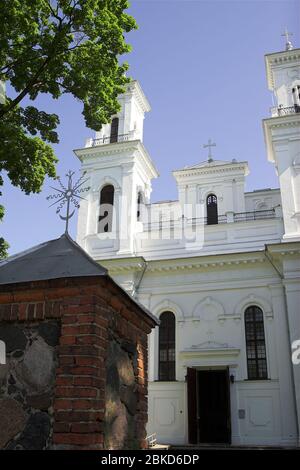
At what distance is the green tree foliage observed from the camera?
34.8 ft

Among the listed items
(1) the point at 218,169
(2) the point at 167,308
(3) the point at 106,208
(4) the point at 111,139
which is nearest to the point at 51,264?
(2) the point at 167,308

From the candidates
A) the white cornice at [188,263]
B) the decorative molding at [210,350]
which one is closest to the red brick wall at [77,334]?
the decorative molding at [210,350]

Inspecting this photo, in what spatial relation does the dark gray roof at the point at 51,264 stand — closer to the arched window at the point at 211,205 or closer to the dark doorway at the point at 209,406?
the dark doorway at the point at 209,406

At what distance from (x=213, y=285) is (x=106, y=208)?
6552 mm

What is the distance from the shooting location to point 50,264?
4.41 metres

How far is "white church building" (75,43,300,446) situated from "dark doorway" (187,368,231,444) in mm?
36

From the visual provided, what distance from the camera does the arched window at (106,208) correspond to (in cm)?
2239

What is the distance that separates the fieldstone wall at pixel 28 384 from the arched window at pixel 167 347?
15361mm

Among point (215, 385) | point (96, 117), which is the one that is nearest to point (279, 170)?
point (215, 385)

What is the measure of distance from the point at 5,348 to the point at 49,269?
762 millimetres

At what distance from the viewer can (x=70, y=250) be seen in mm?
4648

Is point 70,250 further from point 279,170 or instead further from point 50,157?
point 279,170

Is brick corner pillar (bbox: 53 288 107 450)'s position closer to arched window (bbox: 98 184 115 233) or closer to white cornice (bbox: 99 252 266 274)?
white cornice (bbox: 99 252 266 274)

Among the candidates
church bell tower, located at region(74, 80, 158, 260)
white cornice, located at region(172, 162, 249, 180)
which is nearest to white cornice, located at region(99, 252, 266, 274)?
church bell tower, located at region(74, 80, 158, 260)
